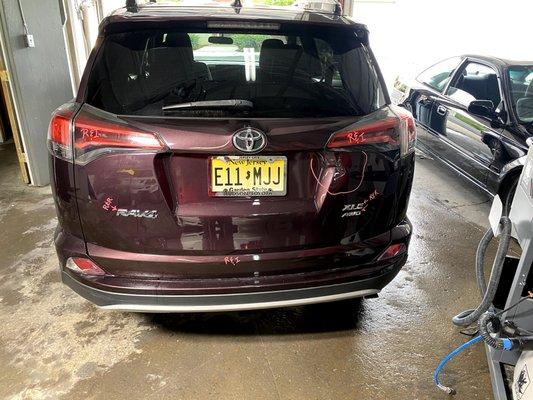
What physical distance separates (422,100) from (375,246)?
11.7 ft

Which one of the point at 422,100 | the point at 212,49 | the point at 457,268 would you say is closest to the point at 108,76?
the point at 212,49

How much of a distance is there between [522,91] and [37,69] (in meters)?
4.46

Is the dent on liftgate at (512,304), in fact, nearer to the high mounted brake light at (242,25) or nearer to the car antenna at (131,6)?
the high mounted brake light at (242,25)

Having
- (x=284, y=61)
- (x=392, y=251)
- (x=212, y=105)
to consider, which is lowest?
(x=392, y=251)

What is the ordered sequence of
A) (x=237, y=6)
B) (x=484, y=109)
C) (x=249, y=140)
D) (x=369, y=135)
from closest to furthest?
(x=249, y=140) → (x=369, y=135) → (x=237, y=6) → (x=484, y=109)

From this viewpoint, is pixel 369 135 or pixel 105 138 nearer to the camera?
pixel 105 138

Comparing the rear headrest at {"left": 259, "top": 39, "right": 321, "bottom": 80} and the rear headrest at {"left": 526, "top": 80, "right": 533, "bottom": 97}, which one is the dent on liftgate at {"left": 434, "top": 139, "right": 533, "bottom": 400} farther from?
the rear headrest at {"left": 526, "top": 80, "right": 533, "bottom": 97}

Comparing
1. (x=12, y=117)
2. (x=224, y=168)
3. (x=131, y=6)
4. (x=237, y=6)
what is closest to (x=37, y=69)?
(x=12, y=117)

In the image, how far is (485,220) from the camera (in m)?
3.90

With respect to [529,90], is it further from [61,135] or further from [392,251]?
[61,135]

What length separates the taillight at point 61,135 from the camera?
5.69 feet

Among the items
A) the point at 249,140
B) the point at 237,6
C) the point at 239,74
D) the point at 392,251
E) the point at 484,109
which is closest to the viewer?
the point at 249,140

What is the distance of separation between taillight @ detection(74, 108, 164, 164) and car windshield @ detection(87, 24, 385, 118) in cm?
9

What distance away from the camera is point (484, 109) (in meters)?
3.78
